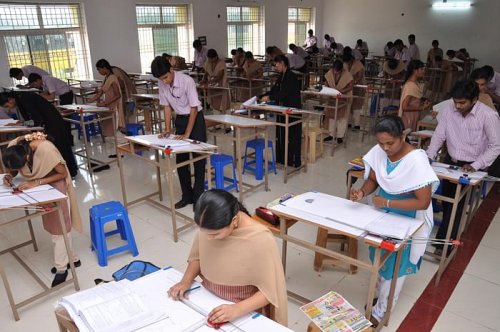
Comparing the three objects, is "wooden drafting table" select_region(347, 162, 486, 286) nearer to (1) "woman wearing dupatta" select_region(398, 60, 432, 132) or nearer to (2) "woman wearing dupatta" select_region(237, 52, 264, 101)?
(1) "woman wearing dupatta" select_region(398, 60, 432, 132)

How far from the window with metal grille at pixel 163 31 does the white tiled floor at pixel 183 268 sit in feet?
20.0

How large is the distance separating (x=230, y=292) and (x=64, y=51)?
324 inches

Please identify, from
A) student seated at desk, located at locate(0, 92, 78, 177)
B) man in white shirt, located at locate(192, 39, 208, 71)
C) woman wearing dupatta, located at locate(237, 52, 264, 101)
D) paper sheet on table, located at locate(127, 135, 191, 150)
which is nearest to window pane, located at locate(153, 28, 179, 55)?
man in white shirt, located at locate(192, 39, 208, 71)

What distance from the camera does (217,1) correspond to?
1081 cm

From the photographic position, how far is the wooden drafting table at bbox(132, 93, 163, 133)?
645 cm

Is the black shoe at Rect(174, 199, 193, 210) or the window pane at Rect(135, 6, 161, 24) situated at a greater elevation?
the window pane at Rect(135, 6, 161, 24)

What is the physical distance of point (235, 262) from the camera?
1504 mm

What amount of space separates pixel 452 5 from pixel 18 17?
1204cm

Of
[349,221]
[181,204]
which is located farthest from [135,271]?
[181,204]

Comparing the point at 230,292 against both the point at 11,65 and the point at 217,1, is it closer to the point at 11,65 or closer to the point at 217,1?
the point at 11,65

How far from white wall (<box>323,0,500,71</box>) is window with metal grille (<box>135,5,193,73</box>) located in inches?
278

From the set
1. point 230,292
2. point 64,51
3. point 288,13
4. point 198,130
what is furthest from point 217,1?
point 230,292

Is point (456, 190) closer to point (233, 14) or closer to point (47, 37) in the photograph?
point (47, 37)

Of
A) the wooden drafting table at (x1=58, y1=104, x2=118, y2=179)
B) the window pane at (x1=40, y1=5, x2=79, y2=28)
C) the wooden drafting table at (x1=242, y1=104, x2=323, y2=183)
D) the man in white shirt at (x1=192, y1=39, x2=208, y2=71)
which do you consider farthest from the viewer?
the man in white shirt at (x1=192, y1=39, x2=208, y2=71)
